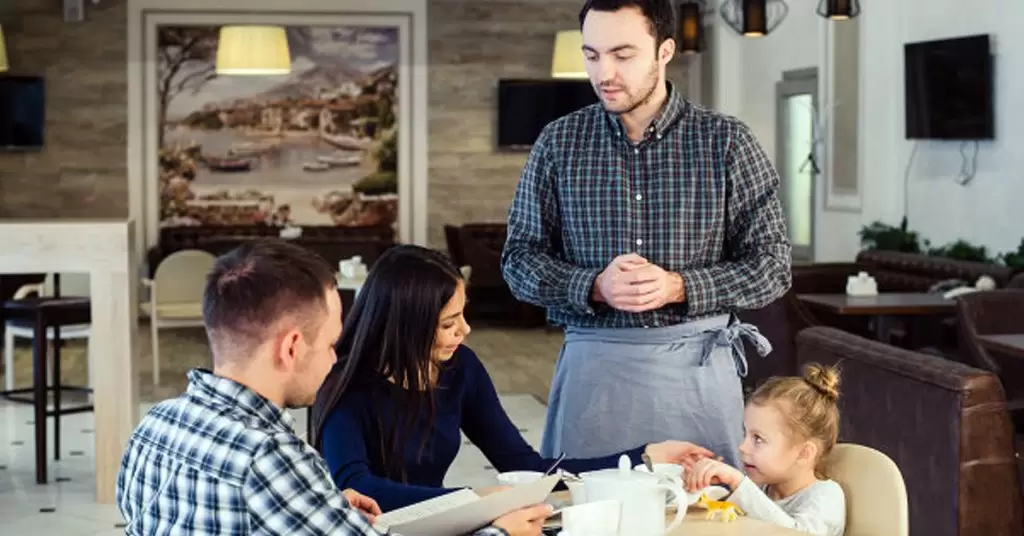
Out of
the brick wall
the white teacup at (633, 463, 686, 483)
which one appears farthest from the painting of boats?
the white teacup at (633, 463, 686, 483)

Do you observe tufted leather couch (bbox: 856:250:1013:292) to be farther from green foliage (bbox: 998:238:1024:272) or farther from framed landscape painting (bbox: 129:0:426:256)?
framed landscape painting (bbox: 129:0:426:256)

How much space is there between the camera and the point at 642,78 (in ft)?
10.5

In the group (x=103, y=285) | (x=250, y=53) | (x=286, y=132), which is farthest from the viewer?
→ (x=286, y=132)

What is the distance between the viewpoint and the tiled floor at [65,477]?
6.97 metres

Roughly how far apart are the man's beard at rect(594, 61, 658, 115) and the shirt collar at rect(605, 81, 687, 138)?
3.0 inches

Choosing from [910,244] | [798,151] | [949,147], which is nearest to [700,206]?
[949,147]

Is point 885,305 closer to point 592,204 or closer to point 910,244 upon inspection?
point 910,244

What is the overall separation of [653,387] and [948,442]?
79.5 inches

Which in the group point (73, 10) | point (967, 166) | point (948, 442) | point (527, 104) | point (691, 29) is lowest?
point (948, 442)

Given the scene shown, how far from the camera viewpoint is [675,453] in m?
3.04

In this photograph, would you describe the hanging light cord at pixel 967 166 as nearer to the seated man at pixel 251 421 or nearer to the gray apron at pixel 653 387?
the gray apron at pixel 653 387

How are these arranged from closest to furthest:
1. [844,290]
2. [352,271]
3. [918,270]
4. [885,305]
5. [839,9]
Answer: [885,305]
[352,271]
[918,270]
[839,9]
[844,290]

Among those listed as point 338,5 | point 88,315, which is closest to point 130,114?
point 338,5

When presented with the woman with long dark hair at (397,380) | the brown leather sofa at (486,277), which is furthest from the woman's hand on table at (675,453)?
the brown leather sofa at (486,277)
